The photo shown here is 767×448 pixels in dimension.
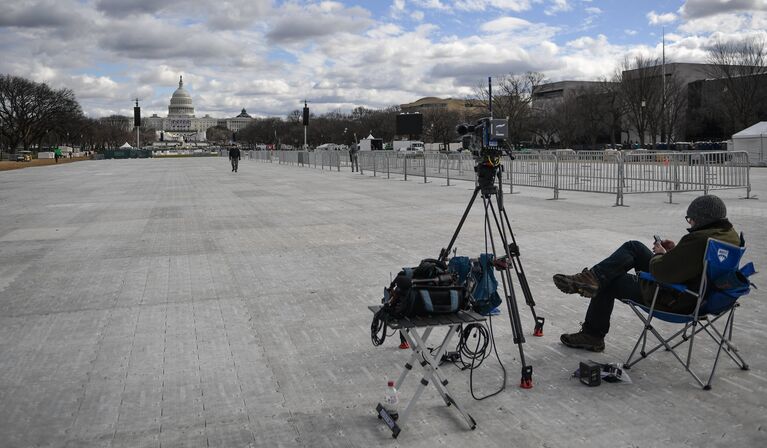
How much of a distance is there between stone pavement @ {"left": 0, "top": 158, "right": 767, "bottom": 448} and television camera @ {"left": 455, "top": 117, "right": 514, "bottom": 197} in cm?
133

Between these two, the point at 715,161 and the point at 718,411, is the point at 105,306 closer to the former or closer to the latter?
the point at 718,411

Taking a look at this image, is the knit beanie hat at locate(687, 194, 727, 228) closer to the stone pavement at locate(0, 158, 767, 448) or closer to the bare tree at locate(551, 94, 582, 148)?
the stone pavement at locate(0, 158, 767, 448)

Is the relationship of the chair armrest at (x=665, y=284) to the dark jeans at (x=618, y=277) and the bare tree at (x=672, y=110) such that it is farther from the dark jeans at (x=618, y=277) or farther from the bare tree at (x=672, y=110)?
the bare tree at (x=672, y=110)

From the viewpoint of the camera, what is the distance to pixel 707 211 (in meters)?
4.24

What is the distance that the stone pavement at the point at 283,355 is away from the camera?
373 cm

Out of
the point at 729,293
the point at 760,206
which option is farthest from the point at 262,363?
the point at 760,206

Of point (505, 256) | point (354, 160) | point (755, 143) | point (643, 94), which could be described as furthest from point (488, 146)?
point (643, 94)

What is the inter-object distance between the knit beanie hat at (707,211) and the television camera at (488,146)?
1.29 meters

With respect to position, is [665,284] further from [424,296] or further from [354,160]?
[354,160]

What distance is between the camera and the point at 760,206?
14.7 meters

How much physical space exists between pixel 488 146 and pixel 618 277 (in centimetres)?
131

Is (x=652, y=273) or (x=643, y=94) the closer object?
(x=652, y=273)

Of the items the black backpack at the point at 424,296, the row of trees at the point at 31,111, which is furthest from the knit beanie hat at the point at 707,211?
the row of trees at the point at 31,111

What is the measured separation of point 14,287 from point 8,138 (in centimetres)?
9188
